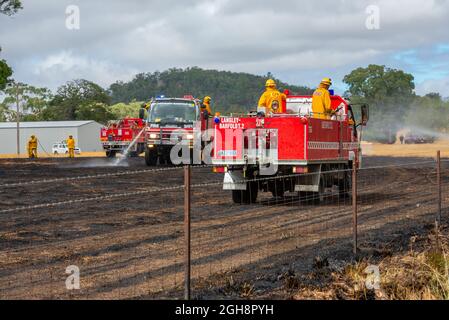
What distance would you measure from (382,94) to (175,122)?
7871cm

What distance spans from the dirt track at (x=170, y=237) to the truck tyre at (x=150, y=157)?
11.2 meters

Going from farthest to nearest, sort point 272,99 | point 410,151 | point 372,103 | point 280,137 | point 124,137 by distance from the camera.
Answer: point 372,103 → point 410,151 → point 124,137 → point 272,99 → point 280,137

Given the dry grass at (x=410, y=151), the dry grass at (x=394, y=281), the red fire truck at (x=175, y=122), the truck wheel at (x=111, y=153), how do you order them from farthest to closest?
the dry grass at (x=410, y=151)
the truck wheel at (x=111, y=153)
the red fire truck at (x=175, y=122)
the dry grass at (x=394, y=281)

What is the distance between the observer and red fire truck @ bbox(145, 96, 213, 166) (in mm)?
30922

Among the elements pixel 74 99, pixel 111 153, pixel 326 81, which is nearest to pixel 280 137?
pixel 326 81

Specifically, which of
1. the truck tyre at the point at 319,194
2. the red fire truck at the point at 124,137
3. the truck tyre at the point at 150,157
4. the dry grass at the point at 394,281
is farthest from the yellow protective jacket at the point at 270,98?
the red fire truck at the point at 124,137

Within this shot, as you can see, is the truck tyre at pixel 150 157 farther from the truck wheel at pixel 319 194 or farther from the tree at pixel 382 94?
the tree at pixel 382 94

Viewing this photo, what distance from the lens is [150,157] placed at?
3303cm

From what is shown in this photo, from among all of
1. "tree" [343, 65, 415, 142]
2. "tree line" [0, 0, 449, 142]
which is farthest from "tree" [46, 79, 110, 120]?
"tree" [343, 65, 415, 142]

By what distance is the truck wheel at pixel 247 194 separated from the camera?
57.3 feet

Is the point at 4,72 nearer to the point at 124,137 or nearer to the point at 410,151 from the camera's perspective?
the point at 124,137

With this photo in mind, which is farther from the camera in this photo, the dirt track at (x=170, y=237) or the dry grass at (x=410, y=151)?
the dry grass at (x=410, y=151)

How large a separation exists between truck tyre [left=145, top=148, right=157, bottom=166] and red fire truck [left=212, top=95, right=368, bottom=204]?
49.3 ft

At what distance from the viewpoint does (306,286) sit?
833cm
